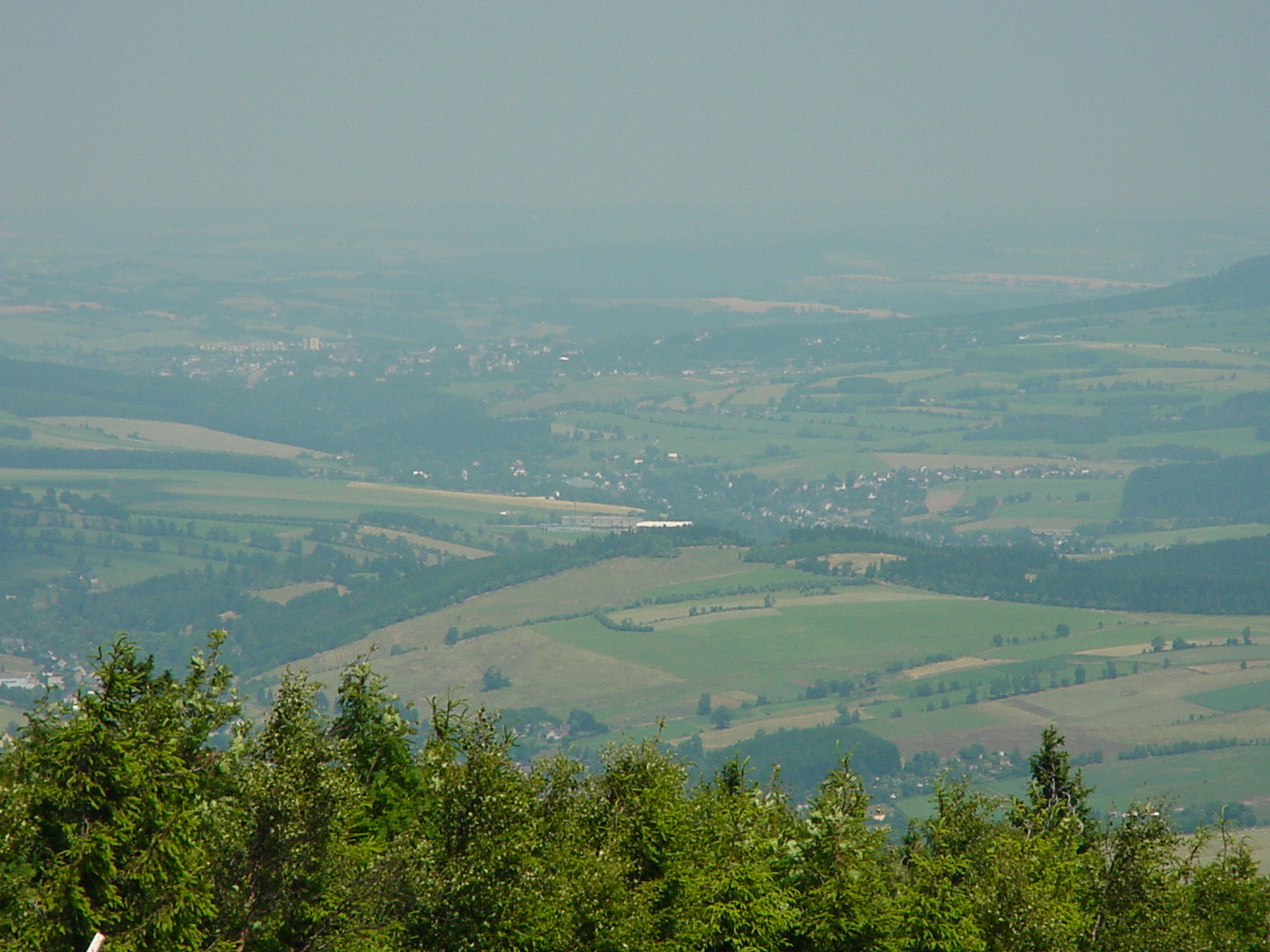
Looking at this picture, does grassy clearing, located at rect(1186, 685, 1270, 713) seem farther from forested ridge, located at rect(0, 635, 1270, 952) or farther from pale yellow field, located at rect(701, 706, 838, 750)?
forested ridge, located at rect(0, 635, 1270, 952)

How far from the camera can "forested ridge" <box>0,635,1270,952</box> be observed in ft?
103

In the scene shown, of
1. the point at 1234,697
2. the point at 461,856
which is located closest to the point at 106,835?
the point at 461,856

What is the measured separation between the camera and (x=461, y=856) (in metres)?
37.9

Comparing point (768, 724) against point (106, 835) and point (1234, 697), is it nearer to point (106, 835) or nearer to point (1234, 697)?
point (1234, 697)

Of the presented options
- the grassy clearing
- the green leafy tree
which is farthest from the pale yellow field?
the green leafy tree

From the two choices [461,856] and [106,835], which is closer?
[106,835]

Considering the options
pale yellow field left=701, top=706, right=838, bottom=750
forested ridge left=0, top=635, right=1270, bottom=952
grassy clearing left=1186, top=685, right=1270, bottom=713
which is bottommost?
pale yellow field left=701, top=706, right=838, bottom=750

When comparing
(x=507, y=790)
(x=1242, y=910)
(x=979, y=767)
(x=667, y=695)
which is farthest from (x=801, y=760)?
(x=507, y=790)

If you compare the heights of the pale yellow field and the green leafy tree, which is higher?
the green leafy tree

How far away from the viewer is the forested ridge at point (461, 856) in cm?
3139

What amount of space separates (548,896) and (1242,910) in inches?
884

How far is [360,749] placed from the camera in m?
50.0

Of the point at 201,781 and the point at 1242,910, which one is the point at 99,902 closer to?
the point at 201,781

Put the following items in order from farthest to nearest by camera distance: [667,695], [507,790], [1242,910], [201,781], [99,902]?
[667,695]
[1242,910]
[507,790]
[201,781]
[99,902]
